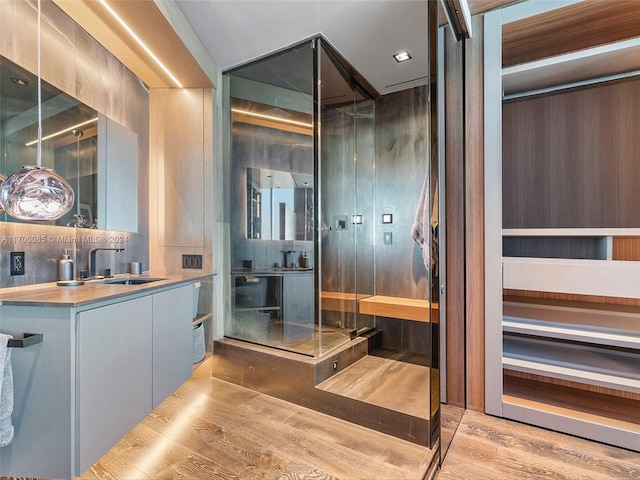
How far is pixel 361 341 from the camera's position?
2.89 m

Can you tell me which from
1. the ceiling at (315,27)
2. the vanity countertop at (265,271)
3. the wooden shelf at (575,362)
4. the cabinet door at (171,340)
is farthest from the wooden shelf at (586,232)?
the cabinet door at (171,340)

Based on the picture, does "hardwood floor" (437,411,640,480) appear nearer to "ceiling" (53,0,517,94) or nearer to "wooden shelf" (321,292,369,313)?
"wooden shelf" (321,292,369,313)

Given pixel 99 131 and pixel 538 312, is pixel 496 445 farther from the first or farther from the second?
pixel 99 131

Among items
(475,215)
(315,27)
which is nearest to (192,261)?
(315,27)

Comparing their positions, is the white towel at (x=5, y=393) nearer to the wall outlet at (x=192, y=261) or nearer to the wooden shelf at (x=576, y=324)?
the wall outlet at (x=192, y=261)

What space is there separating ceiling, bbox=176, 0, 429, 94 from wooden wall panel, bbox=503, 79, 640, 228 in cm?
95

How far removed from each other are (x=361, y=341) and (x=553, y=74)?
2436mm

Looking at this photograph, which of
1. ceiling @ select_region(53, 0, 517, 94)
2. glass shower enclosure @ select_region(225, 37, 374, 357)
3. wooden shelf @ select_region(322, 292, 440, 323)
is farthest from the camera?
wooden shelf @ select_region(322, 292, 440, 323)

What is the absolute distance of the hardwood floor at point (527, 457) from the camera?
1512 millimetres

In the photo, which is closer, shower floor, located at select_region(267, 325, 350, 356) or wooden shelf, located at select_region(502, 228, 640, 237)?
wooden shelf, located at select_region(502, 228, 640, 237)

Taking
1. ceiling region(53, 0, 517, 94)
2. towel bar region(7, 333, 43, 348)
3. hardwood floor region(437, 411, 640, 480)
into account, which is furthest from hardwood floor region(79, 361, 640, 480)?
ceiling region(53, 0, 517, 94)

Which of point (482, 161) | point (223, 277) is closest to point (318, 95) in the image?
point (482, 161)

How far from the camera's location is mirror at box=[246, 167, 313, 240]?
268 centimetres

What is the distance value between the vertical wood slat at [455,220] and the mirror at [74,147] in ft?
7.63
